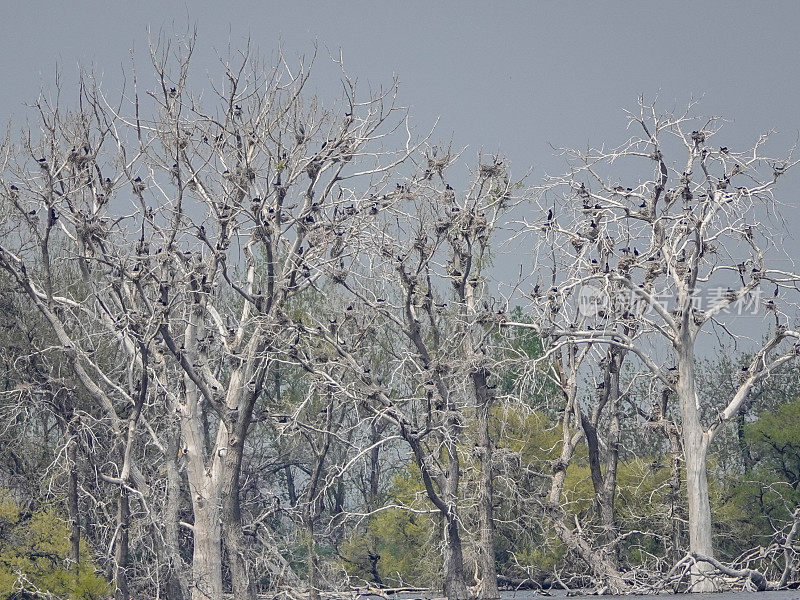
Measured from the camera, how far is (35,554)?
26.4 meters

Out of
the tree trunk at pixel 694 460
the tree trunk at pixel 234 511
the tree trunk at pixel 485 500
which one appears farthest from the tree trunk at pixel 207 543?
the tree trunk at pixel 694 460

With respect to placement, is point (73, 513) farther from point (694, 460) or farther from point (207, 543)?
point (694, 460)

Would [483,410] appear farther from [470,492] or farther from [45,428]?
[45,428]

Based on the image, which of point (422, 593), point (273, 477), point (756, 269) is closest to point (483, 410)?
point (756, 269)

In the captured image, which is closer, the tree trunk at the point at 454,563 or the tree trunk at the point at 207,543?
the tree trunk at the point at 454,563

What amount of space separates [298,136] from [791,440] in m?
25.6

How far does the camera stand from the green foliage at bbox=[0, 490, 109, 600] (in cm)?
2486

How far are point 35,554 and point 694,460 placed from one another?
14.8 m

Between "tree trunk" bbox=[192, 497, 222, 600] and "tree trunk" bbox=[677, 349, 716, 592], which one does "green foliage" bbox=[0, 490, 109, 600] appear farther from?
"tree trunk" bbox=[677, 349, 716, 592]

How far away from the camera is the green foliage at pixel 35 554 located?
24.9 metres

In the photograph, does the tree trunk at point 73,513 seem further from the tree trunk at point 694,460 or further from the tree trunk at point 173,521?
the tree trunk at point 694,460

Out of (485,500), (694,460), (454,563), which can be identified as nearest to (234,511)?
(454,563)

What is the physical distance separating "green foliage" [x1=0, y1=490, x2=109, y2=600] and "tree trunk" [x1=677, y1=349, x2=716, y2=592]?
1234 centimetres

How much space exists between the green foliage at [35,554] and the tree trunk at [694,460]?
40.5 feet
